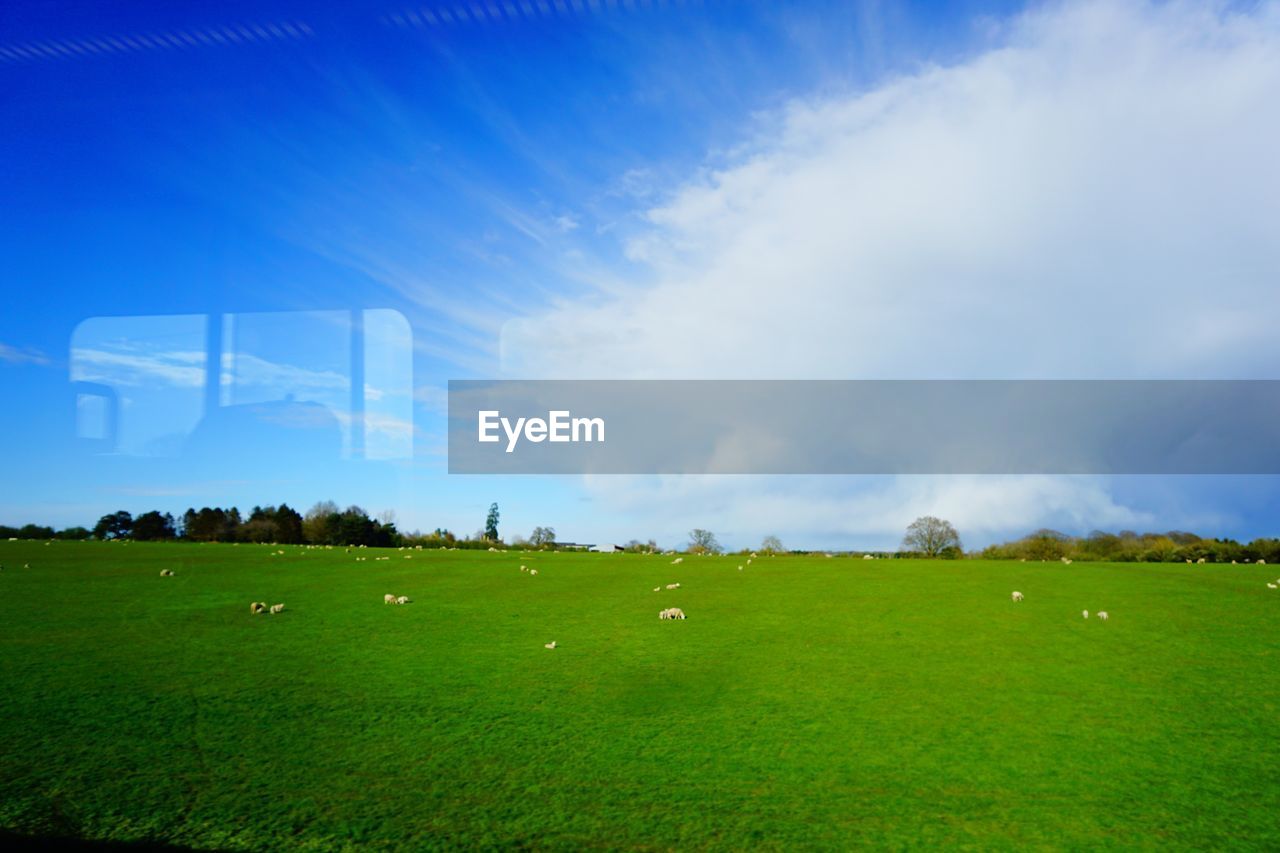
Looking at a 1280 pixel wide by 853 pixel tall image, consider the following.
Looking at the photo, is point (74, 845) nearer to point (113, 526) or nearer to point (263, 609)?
point (263, 609)

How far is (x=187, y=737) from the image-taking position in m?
7.20

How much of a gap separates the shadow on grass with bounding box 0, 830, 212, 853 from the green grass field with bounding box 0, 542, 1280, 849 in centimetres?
8

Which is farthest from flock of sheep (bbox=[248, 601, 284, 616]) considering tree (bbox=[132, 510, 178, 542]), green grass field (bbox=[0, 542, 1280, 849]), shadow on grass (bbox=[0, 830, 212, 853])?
tree (bbox=[132, 510, 178, 542])

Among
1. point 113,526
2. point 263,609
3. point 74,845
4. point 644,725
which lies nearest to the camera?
point 74,845

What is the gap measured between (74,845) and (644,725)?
16.8ft

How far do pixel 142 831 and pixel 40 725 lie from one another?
129 inches

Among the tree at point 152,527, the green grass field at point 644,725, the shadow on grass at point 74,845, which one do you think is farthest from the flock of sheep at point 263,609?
the tree at point 152,527

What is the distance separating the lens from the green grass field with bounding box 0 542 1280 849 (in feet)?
18.6

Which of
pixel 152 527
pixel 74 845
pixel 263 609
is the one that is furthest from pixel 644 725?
pixel 152 527

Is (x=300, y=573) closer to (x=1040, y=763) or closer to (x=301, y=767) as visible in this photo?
(x=301, y=767)

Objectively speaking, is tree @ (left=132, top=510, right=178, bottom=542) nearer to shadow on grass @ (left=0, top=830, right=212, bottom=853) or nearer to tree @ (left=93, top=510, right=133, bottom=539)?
tree @ (left=93, top=510, right=133, bottom=539)

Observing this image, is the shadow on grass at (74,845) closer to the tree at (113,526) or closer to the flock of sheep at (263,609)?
the flock of sheep at (263,609)

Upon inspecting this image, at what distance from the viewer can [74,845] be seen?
16.9ft

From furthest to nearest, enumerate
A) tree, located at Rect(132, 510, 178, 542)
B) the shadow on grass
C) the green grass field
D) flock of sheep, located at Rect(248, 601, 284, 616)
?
1. tree, located at Rect(132, 510, 178, 542)
2. flock of sheep, located at Rect(248, 601, 284, 616)
3. the green grass field
4. the shadow on grass
